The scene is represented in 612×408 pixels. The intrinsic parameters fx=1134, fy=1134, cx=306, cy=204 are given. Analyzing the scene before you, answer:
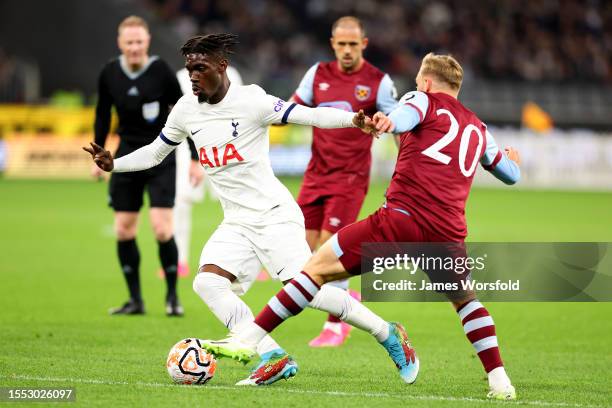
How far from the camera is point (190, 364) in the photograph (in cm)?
687

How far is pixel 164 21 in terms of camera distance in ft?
112

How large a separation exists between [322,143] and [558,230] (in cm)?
938

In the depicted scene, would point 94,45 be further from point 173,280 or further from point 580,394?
point 580,394

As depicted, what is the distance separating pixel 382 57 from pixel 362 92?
24.6 metres

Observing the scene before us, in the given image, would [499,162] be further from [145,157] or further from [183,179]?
[183,179]

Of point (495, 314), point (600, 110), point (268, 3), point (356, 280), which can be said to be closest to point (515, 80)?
point (600, 110)

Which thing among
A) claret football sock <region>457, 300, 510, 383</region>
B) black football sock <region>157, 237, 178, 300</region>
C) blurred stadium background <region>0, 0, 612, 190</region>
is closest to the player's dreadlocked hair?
claret football sock <region>457, 300, 510, 383</region>

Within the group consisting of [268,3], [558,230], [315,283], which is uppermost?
[268,3]

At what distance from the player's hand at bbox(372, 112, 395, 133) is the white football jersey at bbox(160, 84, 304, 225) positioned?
3.03 ft

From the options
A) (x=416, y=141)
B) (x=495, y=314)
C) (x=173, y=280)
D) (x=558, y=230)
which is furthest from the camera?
(x=558, y=230)

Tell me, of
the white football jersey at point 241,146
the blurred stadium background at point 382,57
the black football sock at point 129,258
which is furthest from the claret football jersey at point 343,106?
the blurred stadium background at point 382,57

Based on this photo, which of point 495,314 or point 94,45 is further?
point 94,45

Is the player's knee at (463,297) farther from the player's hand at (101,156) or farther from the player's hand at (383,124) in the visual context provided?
the player's hand at (101,156)

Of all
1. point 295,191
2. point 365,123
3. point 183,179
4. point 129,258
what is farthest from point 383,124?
point 295,191
